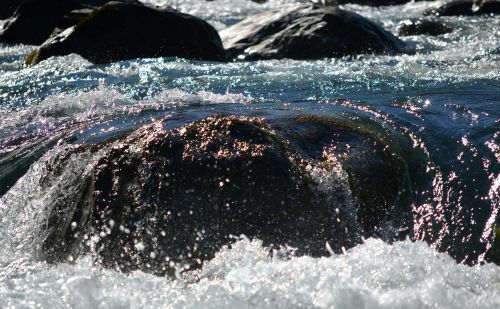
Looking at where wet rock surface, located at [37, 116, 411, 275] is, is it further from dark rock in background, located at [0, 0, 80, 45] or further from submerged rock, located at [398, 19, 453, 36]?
dark rock in background, located at [0, 0, 80, 45]

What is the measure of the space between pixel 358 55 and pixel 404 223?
5.50 meters

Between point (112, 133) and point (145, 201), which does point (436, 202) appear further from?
point (112, 133)

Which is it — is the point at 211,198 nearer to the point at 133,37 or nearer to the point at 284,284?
the point at 284,284

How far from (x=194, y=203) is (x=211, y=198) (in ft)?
0.30

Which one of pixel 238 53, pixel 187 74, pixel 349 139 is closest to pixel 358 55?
pixel 238 53

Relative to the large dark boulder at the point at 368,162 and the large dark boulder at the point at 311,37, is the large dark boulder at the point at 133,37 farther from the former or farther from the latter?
the large dark boulder at the point at 368,162

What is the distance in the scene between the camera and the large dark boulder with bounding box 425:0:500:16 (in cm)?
1434

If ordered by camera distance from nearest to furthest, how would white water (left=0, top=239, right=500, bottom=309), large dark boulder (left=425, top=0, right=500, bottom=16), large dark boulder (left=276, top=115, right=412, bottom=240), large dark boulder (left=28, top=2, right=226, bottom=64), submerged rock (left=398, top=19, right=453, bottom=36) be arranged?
white water (left=0, top=239, right=500, bottom=309) < large dark boulder (left=276, top=115, right=412, bottom=240) < large dark boulder (left=28, top=2, right=226, bottom=64) < submerged rock (left=398, top=19, right=453, bottom=36) < large dark boulder (left=425, top=0, right=500, bottom=16)

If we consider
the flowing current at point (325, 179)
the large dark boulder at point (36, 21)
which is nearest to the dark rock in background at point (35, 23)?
the large dark boulder at point (36, 21)

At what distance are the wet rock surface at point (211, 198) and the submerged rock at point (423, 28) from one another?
7769 mm

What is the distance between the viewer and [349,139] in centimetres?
479

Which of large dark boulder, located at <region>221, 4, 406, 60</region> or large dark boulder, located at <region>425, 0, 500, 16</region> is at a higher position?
large dark boulder, located at <region>221, 4, 406, 60</region>

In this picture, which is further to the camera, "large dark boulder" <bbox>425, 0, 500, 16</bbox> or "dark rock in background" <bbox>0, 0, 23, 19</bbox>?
"dark rock in background" <bbox>0, 0, 23, 19</bbox>

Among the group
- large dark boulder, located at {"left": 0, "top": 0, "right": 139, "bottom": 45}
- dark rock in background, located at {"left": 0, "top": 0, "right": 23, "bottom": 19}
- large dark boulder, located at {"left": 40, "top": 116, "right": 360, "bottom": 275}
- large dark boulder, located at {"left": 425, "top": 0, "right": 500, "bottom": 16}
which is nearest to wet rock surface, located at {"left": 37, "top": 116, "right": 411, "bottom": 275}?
large dark boulder, located at {"left": 40, "top": 116, "right": 360, "bottom": 275}
